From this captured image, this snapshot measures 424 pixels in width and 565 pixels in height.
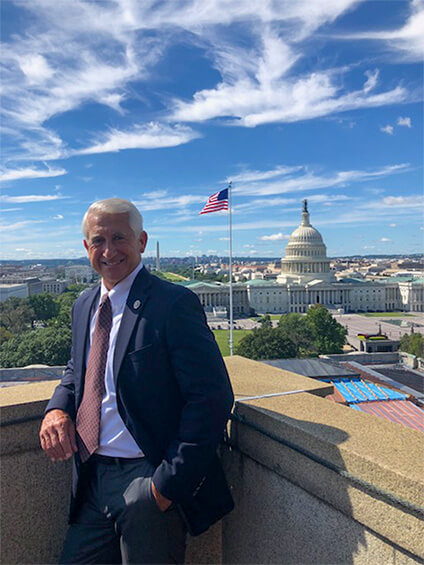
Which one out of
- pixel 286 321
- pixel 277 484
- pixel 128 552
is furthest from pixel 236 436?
pixel 286 321

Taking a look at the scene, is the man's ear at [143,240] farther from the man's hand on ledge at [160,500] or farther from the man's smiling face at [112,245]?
the man's hand on ledge at [160,500]

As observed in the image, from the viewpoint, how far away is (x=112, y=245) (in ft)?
9.62

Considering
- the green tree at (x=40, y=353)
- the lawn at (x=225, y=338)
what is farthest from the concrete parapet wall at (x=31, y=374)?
the lawn at (x=225, y=338)

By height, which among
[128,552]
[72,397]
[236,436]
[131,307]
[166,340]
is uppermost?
[131,307]

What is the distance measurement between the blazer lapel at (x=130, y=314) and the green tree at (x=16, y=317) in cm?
5947

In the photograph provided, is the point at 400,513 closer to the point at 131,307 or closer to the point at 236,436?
the point at 236,436

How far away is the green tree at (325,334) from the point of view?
157ft

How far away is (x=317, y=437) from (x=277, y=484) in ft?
1.70

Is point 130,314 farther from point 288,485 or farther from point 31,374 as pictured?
point 31,374

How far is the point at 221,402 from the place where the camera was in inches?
99.5

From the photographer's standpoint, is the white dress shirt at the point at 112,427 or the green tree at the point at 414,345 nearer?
the white dress shirt at the point at 112,427

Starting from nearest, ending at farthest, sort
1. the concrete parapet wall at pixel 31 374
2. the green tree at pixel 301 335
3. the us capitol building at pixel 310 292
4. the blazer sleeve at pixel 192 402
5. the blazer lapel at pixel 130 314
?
the blazer sleeve at pixel 192 402, the blazer lapel at pixel 130 314, the concrete parapet wall at pixel 31 374, the green tree at pixel 301 335, the us capitol building at pixel 310 292

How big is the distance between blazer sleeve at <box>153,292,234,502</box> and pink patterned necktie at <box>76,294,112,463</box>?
1.59 feet

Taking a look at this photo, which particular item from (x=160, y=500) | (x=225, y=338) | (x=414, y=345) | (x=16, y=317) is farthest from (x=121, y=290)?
(x=16, y=317)
